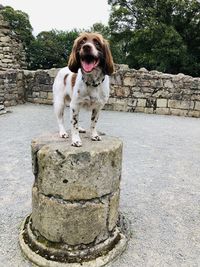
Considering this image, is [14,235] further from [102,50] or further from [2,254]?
[102,50]

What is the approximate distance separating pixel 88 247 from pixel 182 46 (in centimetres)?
1643

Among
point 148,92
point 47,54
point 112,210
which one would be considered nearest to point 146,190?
point 112,210

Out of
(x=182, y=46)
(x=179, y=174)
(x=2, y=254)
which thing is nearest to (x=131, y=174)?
(x=179, y=174)

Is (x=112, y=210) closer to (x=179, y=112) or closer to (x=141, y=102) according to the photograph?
(x=141, y=102)

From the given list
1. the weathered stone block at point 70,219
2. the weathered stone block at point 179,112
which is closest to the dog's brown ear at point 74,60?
the weathered stone block at point 70,219

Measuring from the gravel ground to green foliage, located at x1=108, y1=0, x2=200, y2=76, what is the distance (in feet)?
35.8

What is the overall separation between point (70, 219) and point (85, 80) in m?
1.11

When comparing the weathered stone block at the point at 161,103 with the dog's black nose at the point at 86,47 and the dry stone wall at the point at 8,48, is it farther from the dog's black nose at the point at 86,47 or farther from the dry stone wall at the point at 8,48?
the dog's black nose at the point at 86,47

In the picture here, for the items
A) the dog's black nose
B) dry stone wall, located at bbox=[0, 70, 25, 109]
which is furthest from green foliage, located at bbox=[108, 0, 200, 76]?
the dog's black nose

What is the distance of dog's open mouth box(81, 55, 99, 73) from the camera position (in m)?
2.22

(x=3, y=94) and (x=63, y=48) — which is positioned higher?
(x=63, y=48)

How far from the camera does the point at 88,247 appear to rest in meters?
2.53

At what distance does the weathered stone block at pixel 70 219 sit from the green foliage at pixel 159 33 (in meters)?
15.8

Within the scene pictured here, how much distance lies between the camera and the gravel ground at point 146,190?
2654 millimetres
